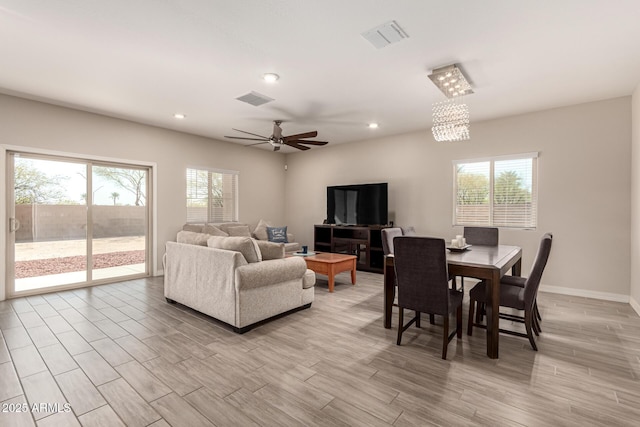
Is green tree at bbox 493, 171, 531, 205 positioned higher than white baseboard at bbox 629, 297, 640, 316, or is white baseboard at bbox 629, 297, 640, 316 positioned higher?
green tree at bbox 493, 171, 531, 205

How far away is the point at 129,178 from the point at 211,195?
5.39ft

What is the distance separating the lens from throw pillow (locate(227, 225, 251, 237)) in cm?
657

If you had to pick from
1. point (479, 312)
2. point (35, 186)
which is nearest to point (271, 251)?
point (479, 312)

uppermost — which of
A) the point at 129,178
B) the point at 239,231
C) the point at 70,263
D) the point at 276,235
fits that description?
the point at 129,178

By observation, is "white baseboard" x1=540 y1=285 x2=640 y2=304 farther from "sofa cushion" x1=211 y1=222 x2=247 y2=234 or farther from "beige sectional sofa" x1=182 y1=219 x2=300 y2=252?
"sofa cushion" x1=211 y1=222 x2=247 y2=234

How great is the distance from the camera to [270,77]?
3588mm

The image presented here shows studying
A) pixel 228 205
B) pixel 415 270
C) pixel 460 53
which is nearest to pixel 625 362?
pixel 415 270

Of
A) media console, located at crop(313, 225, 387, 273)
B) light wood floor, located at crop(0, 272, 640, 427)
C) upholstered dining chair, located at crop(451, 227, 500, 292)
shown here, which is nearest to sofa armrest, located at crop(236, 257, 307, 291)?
light wood floor, located at crop(0, 272, 640, 427)

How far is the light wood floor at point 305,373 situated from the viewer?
1871 millimetres

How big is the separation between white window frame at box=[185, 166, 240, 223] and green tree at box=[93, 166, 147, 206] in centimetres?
82

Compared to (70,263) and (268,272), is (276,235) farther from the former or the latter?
(268,272)

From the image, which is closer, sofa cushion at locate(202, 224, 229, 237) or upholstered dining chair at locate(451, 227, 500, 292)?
upholstered dining chair at locate(451, 227, 500, 292)

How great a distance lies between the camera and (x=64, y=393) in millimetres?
2068

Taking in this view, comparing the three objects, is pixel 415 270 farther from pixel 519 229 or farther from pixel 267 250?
pixel 519 229
